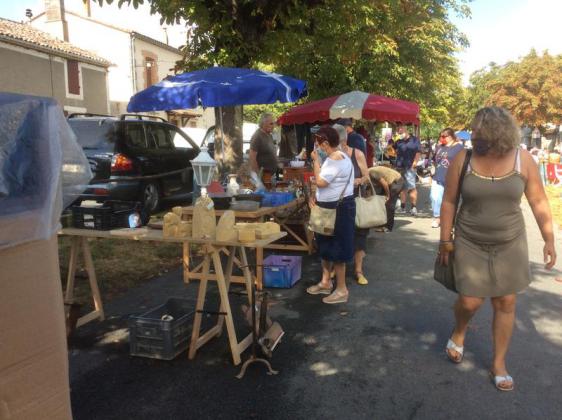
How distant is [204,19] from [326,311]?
5.71 m

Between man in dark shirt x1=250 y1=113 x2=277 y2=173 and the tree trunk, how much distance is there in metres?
0.87

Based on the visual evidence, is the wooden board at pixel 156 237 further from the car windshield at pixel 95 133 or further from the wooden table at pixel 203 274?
the car windshield at pixel 95 133

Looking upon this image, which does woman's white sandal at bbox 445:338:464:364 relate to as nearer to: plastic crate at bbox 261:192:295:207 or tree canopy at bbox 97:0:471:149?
plastic crate at bbox 261:192:295:207

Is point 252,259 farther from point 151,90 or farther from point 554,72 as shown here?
point 554,72

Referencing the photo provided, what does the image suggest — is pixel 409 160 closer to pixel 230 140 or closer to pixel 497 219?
pixel 230 140

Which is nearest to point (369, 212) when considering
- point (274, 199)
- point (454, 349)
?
point (274, 199)

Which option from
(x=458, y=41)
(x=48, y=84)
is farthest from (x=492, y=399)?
(x=458, y=41)

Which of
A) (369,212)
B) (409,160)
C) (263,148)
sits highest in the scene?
(263,148)

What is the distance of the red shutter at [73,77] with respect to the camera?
2389 centimetres

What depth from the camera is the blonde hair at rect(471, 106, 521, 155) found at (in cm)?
306

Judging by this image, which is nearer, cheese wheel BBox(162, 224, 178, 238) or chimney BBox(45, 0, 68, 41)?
cheese wheel BBox(162, 224, 178, 238)

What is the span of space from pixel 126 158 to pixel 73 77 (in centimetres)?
1819

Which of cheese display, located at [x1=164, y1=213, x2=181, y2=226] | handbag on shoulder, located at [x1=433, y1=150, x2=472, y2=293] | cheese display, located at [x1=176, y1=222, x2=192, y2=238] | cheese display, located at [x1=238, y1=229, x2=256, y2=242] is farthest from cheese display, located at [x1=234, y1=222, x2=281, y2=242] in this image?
→ handbag on shoulder, located at [x1=433, y1=150, x2=472, y2=293]

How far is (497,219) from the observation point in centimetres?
315
